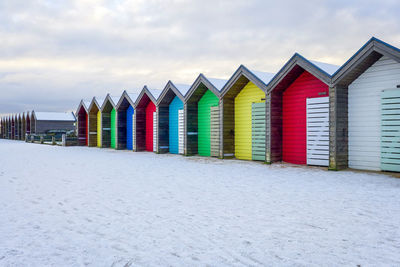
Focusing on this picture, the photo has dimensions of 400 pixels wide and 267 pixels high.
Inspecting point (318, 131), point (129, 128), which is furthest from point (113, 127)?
point (318, 131)

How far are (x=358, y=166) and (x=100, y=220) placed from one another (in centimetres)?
1051

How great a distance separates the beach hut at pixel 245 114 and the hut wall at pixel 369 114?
4195 mm

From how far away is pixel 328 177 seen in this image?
1117cm

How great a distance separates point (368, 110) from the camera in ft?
41.7

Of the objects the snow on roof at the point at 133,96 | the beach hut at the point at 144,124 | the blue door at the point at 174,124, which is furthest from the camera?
the snow on roof at the point at 133,96

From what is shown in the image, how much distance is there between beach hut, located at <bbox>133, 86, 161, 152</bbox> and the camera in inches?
982

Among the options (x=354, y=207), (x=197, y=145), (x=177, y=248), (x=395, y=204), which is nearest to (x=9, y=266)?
(x=177, y=248)

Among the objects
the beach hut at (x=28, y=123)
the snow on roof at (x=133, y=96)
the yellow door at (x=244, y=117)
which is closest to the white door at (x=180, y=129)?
the yellow door at (x=244, y=117)

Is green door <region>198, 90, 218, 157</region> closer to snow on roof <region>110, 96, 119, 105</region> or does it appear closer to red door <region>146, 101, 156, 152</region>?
red door <region>146, 101, 156, 152</region>

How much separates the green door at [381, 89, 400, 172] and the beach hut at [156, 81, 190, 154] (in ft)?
40.4

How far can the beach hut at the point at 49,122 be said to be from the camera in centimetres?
5209

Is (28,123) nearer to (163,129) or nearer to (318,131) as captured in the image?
(163,129)

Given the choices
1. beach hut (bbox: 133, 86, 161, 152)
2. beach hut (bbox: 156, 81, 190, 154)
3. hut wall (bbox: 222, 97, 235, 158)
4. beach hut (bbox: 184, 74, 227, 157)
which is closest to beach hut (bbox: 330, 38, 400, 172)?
hut wall (bbox: 222, 97, 235, 158)

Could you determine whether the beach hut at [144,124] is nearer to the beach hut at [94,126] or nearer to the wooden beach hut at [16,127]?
the beach hut at [94,126]
